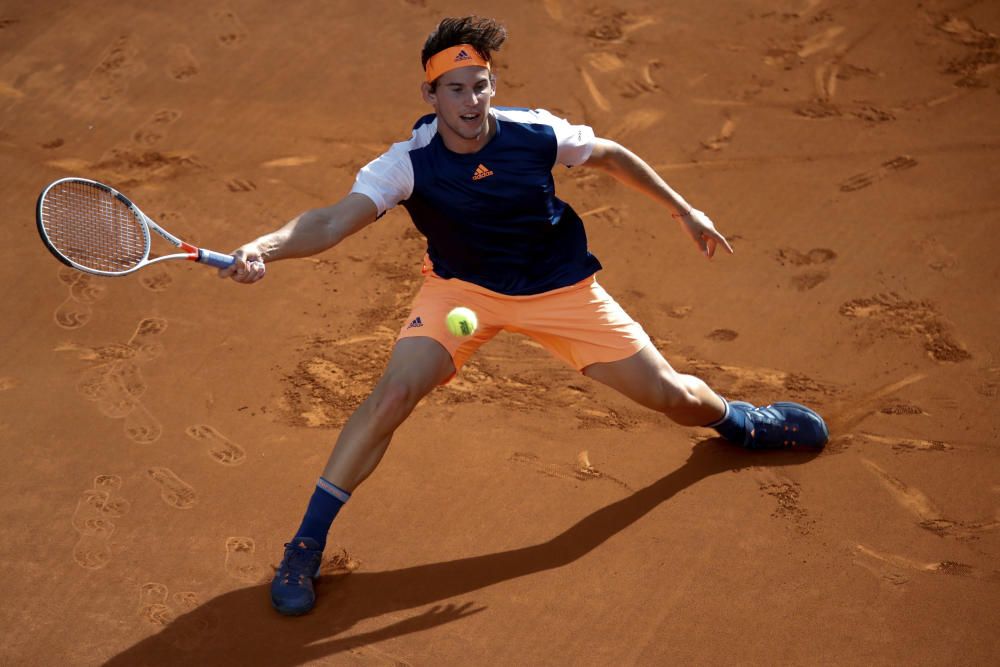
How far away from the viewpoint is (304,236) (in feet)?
12.9

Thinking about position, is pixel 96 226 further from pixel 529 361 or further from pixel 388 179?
pixel 529 361

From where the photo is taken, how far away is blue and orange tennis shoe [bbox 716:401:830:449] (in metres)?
4.86

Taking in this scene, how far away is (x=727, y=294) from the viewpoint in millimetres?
6102

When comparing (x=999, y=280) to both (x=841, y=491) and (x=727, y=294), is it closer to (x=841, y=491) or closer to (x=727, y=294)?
(x=727, y=294)

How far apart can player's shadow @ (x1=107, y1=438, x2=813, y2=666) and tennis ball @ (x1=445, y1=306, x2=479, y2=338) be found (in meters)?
0.90

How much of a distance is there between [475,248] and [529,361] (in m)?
1.43

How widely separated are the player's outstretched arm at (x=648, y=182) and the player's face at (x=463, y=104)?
0.55m

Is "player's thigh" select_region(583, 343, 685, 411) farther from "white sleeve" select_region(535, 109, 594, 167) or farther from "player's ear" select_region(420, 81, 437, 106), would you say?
"player's ear" select_region(420, 81, 437, 106)

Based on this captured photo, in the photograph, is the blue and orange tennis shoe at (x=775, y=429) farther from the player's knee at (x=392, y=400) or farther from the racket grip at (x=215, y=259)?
the racket grip at (x=215, y=259)

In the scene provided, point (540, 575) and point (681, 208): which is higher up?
point (681, 208)

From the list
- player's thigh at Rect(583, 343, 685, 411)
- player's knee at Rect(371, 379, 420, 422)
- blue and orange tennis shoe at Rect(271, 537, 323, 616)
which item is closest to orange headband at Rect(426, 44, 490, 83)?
player's knee at Rect(371, 379, 420, 422)

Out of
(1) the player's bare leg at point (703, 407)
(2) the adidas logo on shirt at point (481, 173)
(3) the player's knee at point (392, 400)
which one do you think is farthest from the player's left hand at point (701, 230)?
(3) the player's knee at point (392, 400)

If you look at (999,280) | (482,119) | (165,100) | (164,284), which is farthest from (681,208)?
(165,100)

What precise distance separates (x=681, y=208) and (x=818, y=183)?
2477 millimetres
